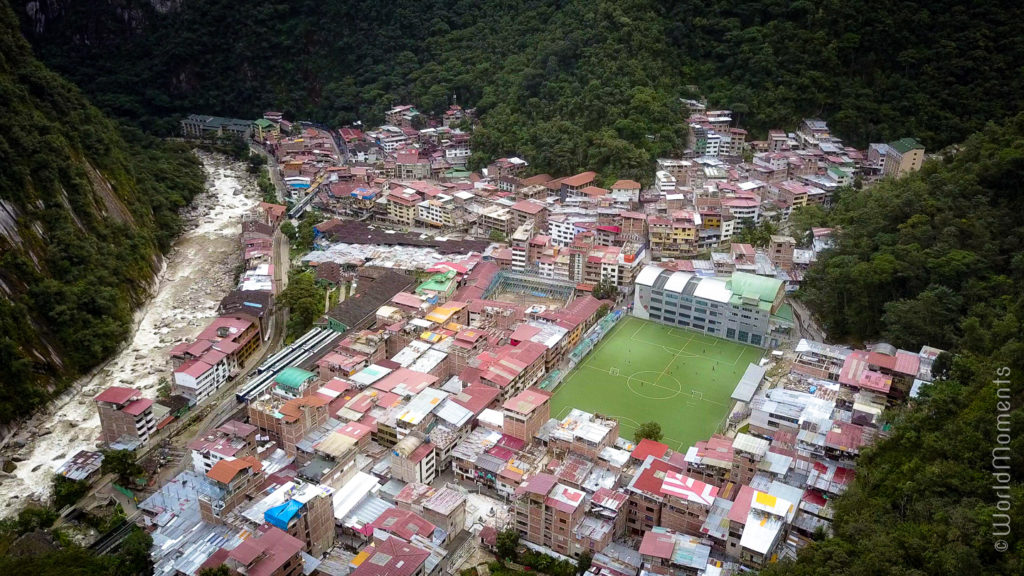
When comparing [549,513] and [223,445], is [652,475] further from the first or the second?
[223,445]

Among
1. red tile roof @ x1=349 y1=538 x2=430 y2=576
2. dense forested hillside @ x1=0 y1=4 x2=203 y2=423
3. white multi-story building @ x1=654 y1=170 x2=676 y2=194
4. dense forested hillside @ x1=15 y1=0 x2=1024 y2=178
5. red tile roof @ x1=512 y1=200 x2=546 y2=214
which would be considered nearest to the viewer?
red tile roof @ x1=349 y1=538 x2=430 y2=576

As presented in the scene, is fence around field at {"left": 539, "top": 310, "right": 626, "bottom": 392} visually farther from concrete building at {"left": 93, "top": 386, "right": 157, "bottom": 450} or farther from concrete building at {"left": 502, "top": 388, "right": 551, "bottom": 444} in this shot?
concrete building at {"left": 93, "top": 386, "right": 157, "bottom": 450}

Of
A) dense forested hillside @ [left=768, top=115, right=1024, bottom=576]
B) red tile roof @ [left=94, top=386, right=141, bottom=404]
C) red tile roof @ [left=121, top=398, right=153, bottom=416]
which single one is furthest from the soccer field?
red tile roof @ [left=94, top=386, right=141, bottom=404]

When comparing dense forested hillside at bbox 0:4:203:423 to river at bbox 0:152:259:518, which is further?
dense forested hillside at bbox 0:4:203:423

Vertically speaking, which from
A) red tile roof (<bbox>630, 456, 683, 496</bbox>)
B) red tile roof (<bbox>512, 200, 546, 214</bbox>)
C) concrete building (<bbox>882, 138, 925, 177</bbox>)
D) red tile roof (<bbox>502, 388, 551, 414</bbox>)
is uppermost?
concrete building (<bbox>882, 138, 925, 177</bbox>)

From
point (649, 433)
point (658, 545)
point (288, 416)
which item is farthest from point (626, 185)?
point (658, 545)

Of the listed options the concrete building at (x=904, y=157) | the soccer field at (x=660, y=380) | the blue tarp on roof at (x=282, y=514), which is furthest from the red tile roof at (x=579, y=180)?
the blue tarp on roof at (x=282, y=514)
